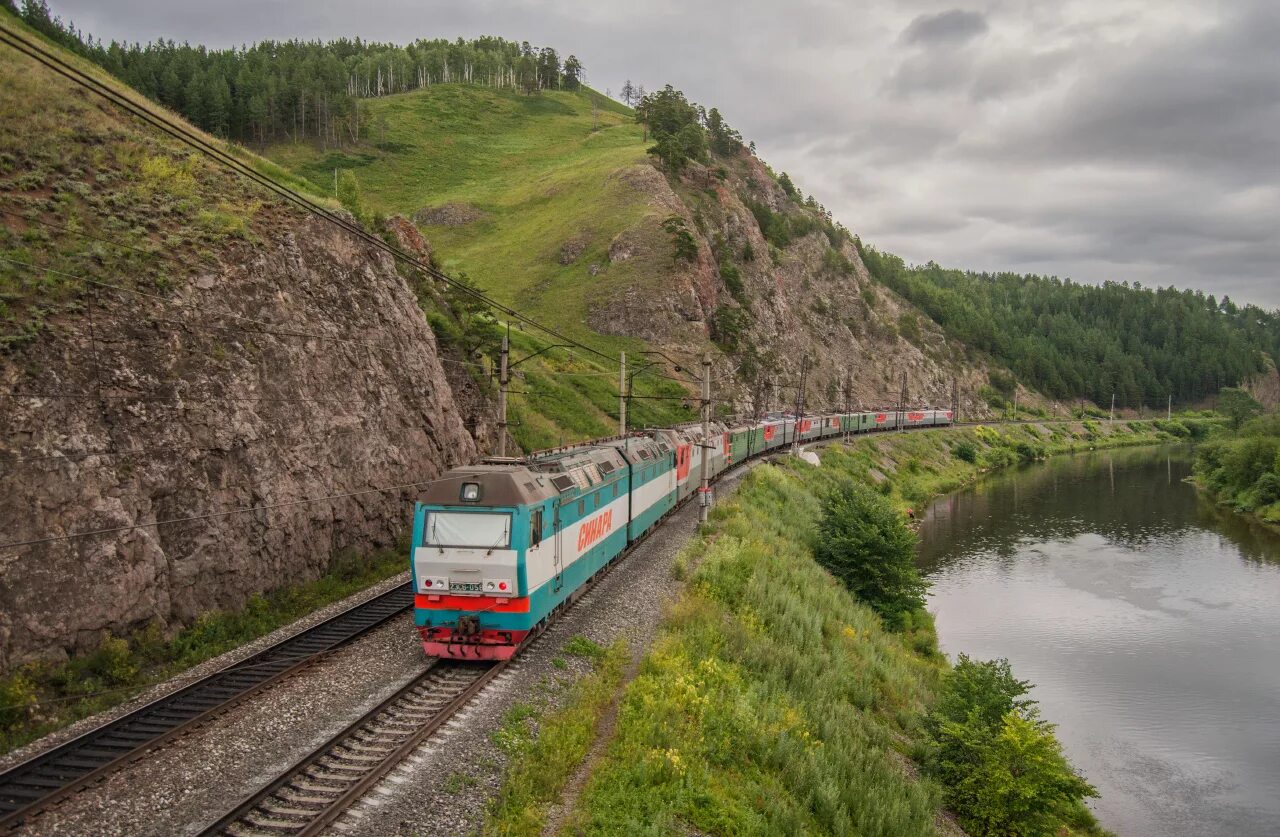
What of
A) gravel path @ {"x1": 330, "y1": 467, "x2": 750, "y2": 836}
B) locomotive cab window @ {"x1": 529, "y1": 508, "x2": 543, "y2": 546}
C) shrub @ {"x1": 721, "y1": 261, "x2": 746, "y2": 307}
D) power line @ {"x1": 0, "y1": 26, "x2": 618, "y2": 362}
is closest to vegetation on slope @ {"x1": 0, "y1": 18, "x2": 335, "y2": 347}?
power line @ {"x1": 0, "y1": 26, "x2": 618, "y2": 362}

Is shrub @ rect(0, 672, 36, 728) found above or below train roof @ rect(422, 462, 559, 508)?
below

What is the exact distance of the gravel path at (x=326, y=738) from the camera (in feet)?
34.1

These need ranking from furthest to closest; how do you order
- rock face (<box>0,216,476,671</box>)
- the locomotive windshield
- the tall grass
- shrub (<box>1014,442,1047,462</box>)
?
1. shrub (<box>1014,442,1047,462</box>)
2. the locomotive windshield
3. rock face (<box>0,216,476,671</box>)
4. the tall grass

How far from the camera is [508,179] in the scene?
403 feet

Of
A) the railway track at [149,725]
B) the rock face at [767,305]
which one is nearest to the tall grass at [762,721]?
the railway track at [149,725]

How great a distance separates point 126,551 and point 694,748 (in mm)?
12495

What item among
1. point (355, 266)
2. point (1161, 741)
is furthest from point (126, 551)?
point (1161, 741)

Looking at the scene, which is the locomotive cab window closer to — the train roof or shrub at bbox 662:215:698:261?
the train roof

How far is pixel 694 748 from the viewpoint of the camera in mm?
13055

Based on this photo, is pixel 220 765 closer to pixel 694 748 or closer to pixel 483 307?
pixel 694 748

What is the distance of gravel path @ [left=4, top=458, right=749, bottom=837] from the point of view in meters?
10.4

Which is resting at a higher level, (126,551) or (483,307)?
(483,307)

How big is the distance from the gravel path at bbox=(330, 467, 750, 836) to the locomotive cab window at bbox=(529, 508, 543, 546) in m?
2.57

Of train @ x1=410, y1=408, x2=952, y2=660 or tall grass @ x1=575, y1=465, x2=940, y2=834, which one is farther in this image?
train @ x1=410, y1=408, x2=952, y2=660
